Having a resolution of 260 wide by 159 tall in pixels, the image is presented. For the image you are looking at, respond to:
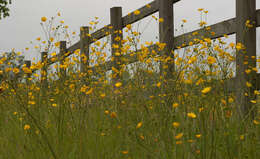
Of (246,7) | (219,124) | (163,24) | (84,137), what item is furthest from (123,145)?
(163,24)

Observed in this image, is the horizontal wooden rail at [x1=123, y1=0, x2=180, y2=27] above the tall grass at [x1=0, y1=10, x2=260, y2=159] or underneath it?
above

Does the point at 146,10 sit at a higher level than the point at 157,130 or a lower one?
higher

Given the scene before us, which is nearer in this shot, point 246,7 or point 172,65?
point 246,7

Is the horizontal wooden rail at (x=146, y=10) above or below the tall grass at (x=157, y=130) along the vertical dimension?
above

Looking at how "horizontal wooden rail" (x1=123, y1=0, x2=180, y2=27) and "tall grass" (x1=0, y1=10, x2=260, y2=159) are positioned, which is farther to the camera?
"horizontal wooden rail" (x1=123, y1=0, x2=180, y2=27)

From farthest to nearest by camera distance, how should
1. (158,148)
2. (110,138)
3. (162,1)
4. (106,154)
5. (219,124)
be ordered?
(162,1), (110,138), (106,154), (219,124), (158,148)

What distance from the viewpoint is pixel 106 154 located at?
6.28 ft

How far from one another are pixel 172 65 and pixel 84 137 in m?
2.50

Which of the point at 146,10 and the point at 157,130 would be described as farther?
the point at 146,10

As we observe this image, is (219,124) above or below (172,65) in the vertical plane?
below

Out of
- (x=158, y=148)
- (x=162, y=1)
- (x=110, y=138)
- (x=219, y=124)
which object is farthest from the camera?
(x=162, y=1)

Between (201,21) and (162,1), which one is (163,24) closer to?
(162,1)

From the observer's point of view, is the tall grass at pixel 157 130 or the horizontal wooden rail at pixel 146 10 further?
the horizontal wooden rail at pixel 146 10

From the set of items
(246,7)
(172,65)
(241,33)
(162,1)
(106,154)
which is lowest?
(106,154)
